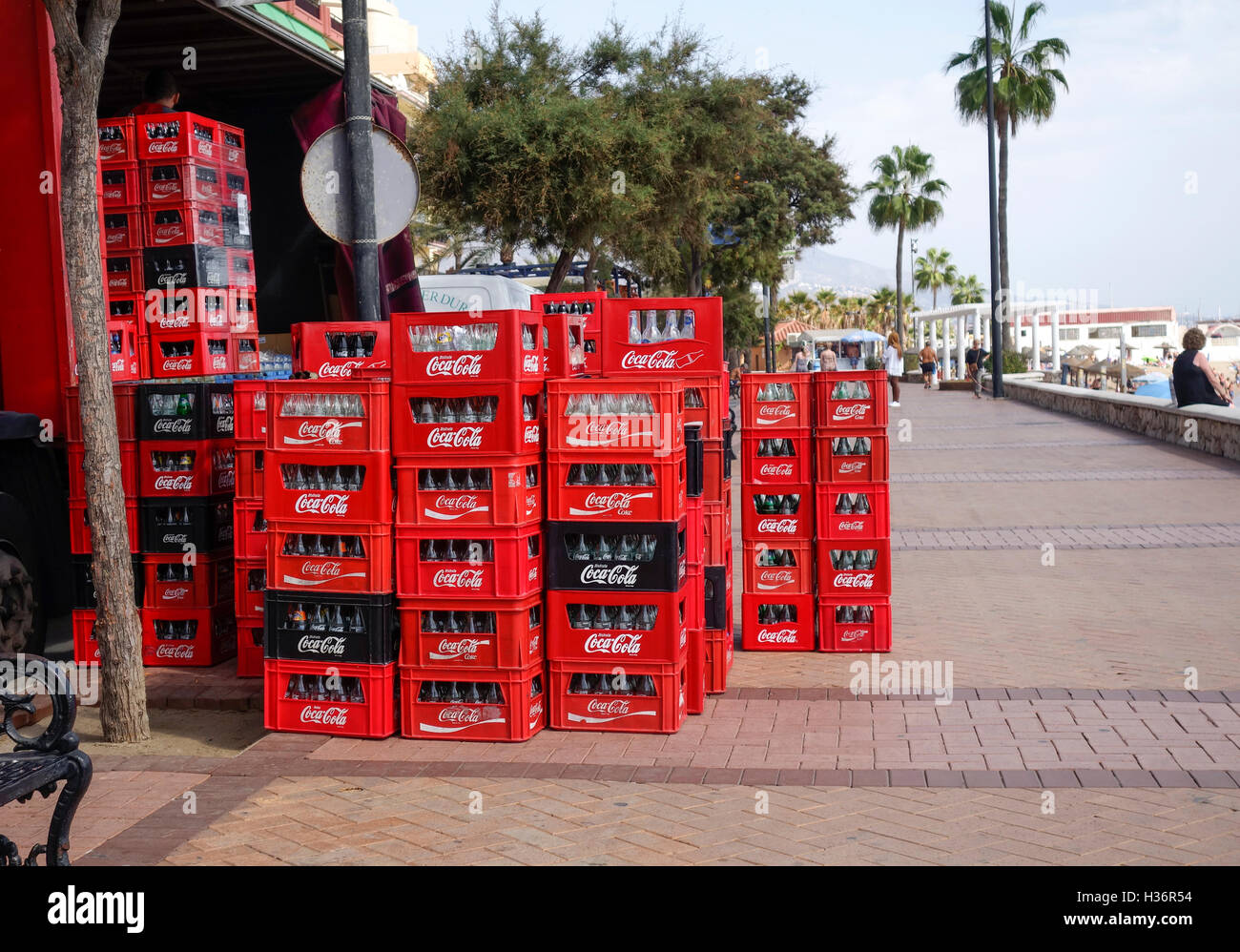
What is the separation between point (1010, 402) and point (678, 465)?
3275 cm

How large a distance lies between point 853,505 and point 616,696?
8.06ft

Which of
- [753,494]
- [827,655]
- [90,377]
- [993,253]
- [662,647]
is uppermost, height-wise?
[993,253]

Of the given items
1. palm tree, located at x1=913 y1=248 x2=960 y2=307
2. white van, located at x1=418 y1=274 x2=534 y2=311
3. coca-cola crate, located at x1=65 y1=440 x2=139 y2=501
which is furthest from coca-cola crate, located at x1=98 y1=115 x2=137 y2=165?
palm tree, located at x1=913 y1=248 x2=960 y2=307

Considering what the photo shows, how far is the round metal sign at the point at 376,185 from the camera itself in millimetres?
6855

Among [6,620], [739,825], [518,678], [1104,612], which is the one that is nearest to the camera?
[739,825]

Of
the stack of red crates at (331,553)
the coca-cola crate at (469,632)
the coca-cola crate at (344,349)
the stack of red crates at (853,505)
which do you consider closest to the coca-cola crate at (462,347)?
the stack of red crates at (331,553)

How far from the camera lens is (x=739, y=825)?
15.6 feet

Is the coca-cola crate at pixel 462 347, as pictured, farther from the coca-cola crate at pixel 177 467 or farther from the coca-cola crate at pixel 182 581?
the coca-cola crate at pixel 182 581

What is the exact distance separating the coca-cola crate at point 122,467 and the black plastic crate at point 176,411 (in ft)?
0.36

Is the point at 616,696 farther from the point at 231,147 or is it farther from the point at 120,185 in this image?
the point at 231,147

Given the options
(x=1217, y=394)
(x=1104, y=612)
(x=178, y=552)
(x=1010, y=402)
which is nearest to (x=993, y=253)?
(x=1010, y=402)

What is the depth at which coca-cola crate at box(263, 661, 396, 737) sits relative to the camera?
595cm

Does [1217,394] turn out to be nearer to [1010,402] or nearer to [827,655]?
[827,655]

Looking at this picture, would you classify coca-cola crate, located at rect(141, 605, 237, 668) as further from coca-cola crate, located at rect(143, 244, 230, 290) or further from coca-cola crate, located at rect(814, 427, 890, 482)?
coca-cola crate, located at rect(814, 427, 890, 482)
